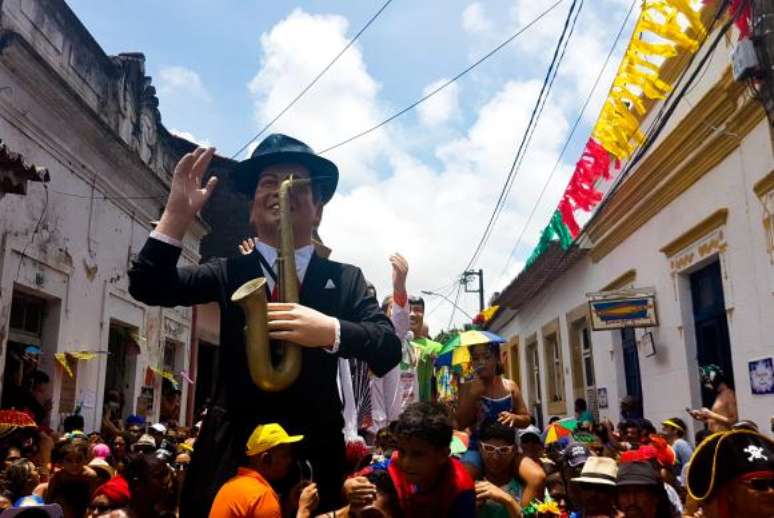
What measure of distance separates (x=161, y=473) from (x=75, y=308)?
620 cm

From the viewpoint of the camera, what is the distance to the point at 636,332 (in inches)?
411

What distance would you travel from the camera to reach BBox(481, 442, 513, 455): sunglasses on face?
4.10 meters

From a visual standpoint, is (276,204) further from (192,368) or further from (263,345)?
(192,368)

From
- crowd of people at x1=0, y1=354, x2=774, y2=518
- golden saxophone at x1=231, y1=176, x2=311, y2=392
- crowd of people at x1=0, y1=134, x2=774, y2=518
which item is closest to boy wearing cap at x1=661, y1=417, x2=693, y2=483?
crowd of people at x1=0, y1=354, x2=774, y2=518

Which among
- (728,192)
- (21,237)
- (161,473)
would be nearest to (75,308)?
(21,237)

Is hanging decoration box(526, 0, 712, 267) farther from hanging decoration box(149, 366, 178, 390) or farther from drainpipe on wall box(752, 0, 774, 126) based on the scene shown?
hanging decoration box(149, 366, 178, 390)

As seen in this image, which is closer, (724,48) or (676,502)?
(676,502)

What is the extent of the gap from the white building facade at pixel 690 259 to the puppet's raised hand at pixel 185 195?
19.6 ft

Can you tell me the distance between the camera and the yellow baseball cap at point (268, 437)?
2.22 meters

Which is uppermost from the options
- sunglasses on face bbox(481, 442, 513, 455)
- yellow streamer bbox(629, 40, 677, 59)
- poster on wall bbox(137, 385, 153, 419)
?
yellow streamer bbox(629, 40, 677, 59)

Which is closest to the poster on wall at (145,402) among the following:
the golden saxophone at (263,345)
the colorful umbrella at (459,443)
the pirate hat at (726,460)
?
the colorful umbrella at (459,443)

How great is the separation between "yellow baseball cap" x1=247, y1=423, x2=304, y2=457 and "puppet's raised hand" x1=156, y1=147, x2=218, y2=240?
68 cm

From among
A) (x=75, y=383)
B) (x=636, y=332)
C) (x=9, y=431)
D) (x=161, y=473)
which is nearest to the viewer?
(x=161, y=473)

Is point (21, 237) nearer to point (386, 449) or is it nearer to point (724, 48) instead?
point (386, 449)
